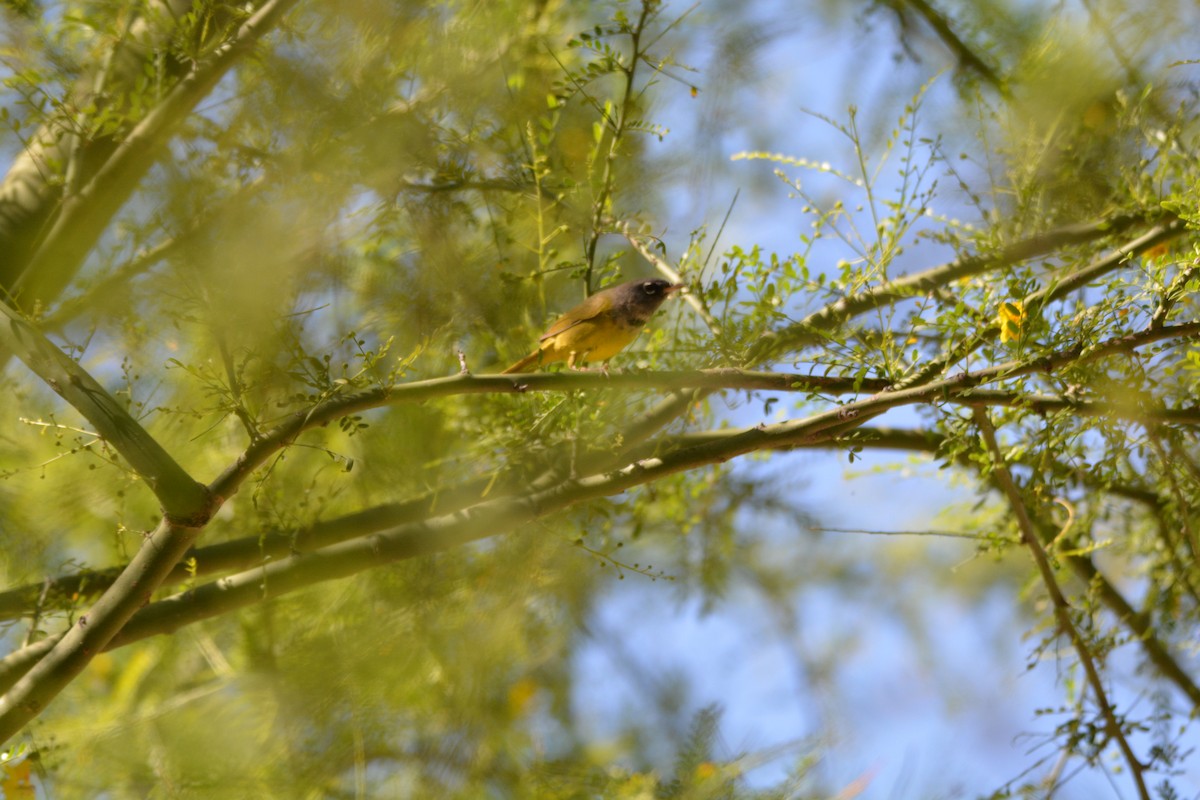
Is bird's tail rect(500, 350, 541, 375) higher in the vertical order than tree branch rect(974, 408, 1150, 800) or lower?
higher

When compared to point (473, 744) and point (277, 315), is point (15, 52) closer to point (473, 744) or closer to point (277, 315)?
point (277, 315)

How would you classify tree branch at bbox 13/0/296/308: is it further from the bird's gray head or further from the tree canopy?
the bird's gray head

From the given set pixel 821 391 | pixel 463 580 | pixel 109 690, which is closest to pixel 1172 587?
pixel 821 391

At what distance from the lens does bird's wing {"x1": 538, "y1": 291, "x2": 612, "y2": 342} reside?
1.70 meters

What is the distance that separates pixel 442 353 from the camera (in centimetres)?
203

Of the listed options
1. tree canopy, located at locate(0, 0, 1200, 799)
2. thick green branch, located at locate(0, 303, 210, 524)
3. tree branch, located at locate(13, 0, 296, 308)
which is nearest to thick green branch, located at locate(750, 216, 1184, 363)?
tree canopy, located at locate(0, 0, 1200, 799)

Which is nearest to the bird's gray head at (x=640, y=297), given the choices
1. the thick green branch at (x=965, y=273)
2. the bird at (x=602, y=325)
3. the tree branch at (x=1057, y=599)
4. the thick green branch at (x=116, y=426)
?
the bird at (x=602, y=325)

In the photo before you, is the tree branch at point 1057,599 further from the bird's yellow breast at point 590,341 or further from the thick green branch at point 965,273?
the bird's yellow breast at point 590,341

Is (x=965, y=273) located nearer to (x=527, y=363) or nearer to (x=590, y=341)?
(x=590, y=341)

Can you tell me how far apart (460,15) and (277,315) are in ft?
2.48

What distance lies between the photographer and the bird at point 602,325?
175 cm

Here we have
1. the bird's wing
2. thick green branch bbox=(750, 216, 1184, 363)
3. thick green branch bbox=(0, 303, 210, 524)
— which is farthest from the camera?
the bird's wing

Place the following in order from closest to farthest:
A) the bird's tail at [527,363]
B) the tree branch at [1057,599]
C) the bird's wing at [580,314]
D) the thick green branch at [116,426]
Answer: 1. the thick green branch at [116,426]
2. the tree branch at [1057,599]
3. the bird's wing at [580,314]
4. the bird's tail at [527,363]

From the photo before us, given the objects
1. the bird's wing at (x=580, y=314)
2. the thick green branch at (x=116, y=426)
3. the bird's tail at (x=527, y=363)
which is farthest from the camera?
the bird's tail at (x=527, y=363)
